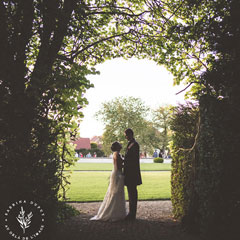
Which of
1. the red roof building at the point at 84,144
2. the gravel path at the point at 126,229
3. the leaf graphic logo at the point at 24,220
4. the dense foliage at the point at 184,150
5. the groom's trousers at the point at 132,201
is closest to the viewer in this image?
the leaf graphic logo at the point at 24,220

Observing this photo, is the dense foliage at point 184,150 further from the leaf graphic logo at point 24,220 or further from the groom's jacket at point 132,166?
the leaf graphic logo at point 24,220

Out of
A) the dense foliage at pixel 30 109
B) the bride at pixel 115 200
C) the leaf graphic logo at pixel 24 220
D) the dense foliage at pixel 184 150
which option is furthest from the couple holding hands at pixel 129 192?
the leaf graphic logo at pixel 24 220

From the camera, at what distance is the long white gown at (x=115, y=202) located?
718cm

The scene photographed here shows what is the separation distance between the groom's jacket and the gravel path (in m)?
1.10

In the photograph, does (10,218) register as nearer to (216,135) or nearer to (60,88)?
(60,88)

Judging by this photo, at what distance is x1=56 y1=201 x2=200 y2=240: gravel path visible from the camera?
5.59 m

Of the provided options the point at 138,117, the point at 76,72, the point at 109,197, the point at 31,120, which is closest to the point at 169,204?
the point at 109,197

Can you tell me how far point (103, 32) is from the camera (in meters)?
9.80

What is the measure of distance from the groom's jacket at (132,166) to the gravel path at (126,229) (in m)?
1.10

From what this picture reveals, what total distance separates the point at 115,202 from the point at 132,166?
3.76 ft

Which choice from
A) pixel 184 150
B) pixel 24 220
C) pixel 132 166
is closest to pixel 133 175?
pixel 132 166

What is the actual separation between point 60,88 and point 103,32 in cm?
554

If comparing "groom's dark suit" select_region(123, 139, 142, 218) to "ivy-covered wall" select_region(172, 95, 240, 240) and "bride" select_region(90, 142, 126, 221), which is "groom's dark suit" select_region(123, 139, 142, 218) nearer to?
"bride" select_region(90, 142, 126, 221)

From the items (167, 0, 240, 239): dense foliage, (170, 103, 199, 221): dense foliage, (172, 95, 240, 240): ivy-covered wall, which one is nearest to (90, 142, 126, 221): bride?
(170, 103, 199, 221): dense foliage
